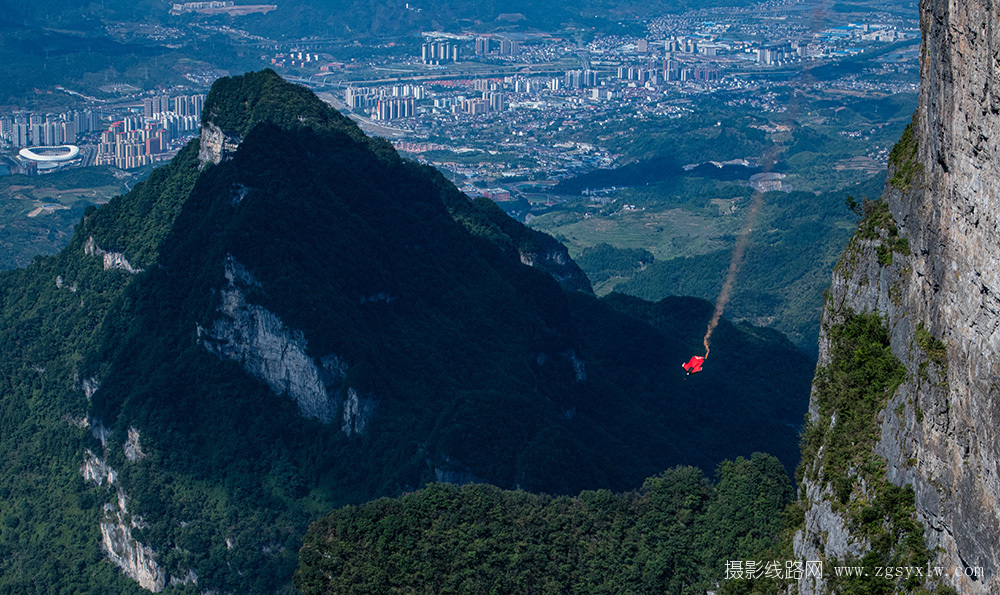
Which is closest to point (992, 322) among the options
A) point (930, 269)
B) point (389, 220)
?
point (930, 269)

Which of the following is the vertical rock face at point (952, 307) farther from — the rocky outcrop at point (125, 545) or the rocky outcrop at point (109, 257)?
the rocky outcrop at point (109, 257)

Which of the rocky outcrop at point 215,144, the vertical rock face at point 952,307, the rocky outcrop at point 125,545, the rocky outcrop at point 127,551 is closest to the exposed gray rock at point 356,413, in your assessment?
the rocky outcrop at point 125,545

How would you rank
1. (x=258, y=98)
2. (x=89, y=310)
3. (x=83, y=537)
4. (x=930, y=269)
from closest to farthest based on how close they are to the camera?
(x=930, y=269)
(x=83, y=537)
(x=89, y=310)
(x=258, y=98)

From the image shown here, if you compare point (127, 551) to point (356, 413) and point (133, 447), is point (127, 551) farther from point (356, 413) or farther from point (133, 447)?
point (356, 413)

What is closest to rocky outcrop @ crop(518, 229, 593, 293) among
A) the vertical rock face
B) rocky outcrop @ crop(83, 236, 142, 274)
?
rocky outcrop @ crop(83, 236, 142, 274)

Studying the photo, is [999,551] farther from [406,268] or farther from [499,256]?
[499,256]

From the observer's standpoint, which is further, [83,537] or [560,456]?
[83,537]

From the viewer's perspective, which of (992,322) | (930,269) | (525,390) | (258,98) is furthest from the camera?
(258,98)
